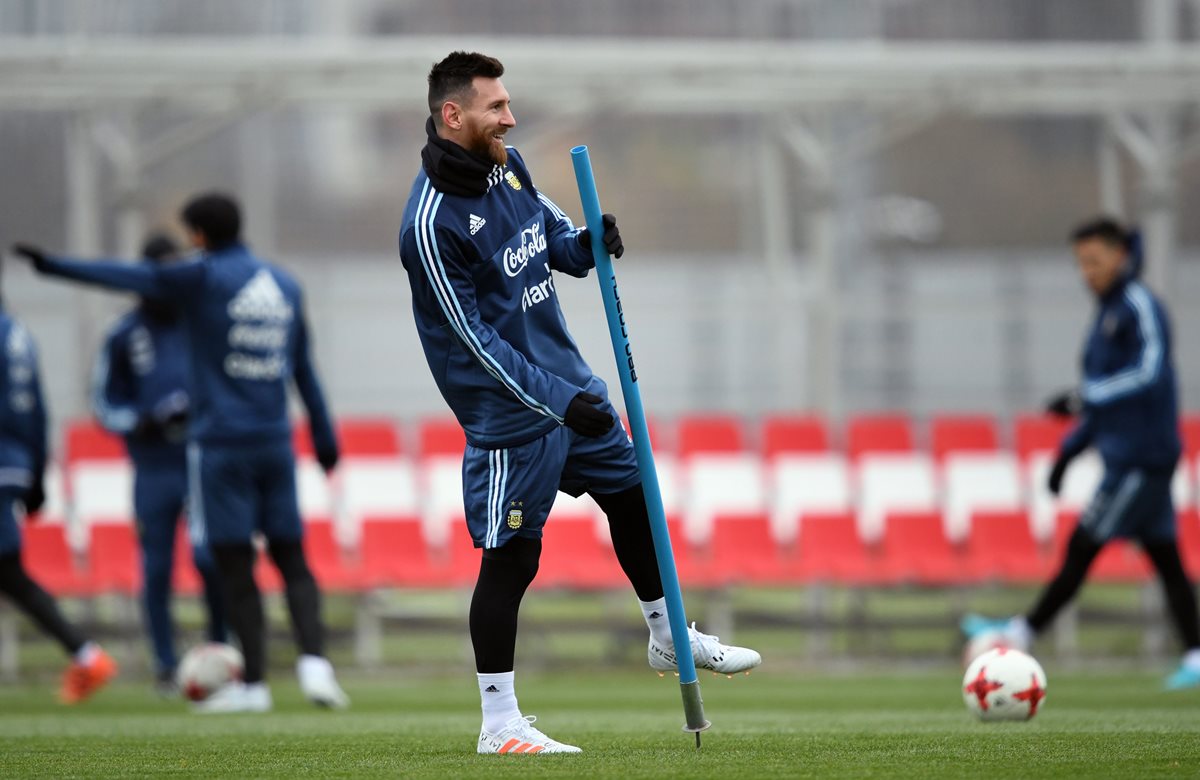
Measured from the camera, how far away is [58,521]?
12.2 m

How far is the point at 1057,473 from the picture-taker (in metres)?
9.45

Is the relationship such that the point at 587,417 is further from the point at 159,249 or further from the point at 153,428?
the point at 159,249

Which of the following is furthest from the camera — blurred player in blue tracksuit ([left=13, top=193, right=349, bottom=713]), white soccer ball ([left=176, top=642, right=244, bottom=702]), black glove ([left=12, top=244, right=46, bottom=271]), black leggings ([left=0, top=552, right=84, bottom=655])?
black leggings ([left=0, top=552, right=84, bottom=655])

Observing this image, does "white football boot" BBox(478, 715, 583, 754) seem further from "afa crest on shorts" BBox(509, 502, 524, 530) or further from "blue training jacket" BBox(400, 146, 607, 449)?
"blue training jacket" BBox(400, 146, 607, 449)

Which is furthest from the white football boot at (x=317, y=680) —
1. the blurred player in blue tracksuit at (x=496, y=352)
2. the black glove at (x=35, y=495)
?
the blurred player in blue tracksuit at (x=496, y=352)

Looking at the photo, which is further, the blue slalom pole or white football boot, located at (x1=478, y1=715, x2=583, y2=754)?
white football boot, located at (x1=478, y1=715, x2=583, y2=754)

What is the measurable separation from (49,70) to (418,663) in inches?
206

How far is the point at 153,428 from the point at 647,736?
16.3 feet

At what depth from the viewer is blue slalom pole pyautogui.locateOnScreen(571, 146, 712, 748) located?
16.7ft

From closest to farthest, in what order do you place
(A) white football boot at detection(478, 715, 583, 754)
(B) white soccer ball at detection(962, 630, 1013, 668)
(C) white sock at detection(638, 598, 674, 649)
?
1. (A) white football boot at detection(478, 715, 583, 754)
2. (C) white sock at detection(638, 598, 674, 649)
3. (B) white soccer ball at detection(962, 630, 1013, 668)

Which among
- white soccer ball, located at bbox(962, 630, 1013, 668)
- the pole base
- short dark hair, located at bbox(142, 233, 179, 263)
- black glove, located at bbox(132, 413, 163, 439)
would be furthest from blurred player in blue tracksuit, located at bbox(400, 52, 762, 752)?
short dark hair, located at bbox(142, 233, 179, 263)

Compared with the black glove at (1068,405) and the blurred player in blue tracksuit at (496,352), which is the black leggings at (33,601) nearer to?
the blurred player in blue tracksuit at (496,352)

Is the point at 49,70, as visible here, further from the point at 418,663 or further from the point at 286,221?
the point at 418,663

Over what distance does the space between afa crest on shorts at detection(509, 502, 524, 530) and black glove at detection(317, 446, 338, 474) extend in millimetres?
3012
